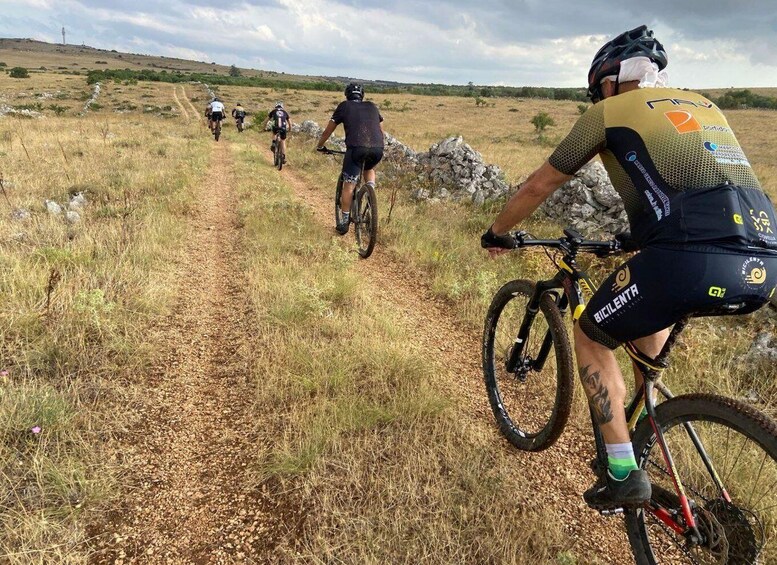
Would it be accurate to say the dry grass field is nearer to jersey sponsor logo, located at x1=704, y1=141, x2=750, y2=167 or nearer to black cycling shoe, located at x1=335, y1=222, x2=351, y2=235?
black cycling shoe, located at x1=335, y1=222, x2=351, y2=235

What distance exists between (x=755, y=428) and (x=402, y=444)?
82.9 inches

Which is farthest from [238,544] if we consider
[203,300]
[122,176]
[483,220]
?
[122,176]

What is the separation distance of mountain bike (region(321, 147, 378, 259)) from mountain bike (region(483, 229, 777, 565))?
4172 millimetres

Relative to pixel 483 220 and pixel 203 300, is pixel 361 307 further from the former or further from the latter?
pixel 483 220

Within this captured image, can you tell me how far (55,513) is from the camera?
2586 millimetres

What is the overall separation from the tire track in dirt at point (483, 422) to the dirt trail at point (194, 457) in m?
1.82

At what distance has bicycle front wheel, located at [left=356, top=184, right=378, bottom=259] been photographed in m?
7.46

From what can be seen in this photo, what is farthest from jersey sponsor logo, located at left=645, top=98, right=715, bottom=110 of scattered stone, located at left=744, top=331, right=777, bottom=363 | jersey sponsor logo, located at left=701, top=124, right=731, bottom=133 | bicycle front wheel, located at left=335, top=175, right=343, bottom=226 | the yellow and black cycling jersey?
bicycle front wheel, located at left=335, top=175, right=343, bottom=226

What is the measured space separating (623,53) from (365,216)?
18.2ft

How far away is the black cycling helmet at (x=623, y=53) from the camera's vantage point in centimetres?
257

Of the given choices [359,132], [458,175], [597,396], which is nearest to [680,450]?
[597,396]

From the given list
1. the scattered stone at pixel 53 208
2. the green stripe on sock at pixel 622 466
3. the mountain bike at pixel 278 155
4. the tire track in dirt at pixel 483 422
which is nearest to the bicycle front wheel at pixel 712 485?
the green stripe on sock at pixel 622 466

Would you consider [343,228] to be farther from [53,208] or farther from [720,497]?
[720,497]

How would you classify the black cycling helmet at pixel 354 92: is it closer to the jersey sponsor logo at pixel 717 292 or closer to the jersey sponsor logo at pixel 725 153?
the jersey sponsor logo at pixel 725 153
